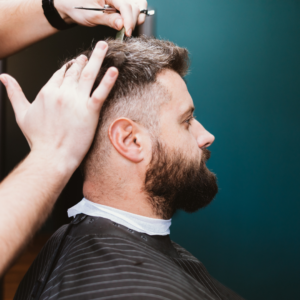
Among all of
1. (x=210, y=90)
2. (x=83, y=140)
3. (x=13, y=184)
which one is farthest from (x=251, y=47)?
(x=13, y=184)

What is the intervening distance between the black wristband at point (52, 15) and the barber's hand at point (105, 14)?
2cm

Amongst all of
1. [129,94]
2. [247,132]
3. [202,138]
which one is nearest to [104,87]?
[129,94]

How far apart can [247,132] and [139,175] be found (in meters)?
1.46

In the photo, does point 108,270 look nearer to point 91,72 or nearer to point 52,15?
point 91,72

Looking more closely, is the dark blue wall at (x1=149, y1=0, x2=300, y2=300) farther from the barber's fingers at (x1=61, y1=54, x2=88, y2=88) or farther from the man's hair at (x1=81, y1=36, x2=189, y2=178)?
the barber's fingers at (x1=61, y1=54, x2=88, y2=88)

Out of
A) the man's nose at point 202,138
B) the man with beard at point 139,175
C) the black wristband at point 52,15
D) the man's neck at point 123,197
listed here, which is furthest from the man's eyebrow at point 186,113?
the black wristband at point 52,15

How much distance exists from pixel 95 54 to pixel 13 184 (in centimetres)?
49

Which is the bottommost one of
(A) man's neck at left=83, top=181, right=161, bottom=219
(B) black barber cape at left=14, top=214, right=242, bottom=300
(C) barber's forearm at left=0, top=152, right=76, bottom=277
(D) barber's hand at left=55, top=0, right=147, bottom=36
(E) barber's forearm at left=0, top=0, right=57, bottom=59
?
(B) black barber cape at left=14, top=214, right=242, bottom=300

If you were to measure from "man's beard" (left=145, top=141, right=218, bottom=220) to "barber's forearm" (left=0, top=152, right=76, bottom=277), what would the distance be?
1.30 feet

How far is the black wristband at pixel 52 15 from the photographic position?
1359 millimetres

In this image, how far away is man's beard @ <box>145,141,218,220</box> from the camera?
3.77ft

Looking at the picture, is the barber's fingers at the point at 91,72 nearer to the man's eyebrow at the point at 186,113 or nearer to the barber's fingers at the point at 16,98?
the barber's fingers at the point at 16,98

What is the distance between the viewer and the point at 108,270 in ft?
2.89

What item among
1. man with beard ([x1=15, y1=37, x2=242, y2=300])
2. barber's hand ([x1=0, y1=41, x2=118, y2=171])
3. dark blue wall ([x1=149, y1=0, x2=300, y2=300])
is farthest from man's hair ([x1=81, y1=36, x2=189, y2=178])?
dark blue wall ([x1=149, y1=0, x2=300, y2=300])
